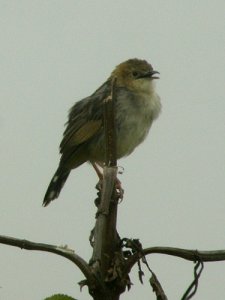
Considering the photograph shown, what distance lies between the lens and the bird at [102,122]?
6.62 m

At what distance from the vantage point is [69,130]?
23.4 ft

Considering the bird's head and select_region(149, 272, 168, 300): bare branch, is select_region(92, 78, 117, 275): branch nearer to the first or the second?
select_region(149, 272, 168, 300): bare branch

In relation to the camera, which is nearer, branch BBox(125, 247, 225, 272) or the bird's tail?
branch BBox(125, 247, 225, 272)

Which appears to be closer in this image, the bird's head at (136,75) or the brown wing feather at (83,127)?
the brown wing feather at (83,127)

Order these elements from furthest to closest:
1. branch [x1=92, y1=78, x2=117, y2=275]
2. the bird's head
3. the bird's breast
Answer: the bird's head, the bird's breast, branch [x1=92, y1=78, x2=117, y2=275]

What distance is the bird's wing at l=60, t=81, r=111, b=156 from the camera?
22.1ft

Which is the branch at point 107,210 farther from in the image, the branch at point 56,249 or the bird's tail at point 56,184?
the bird's tail at point 56,184

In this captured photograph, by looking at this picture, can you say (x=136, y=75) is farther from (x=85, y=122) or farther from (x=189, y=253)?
(x=189, y=253)

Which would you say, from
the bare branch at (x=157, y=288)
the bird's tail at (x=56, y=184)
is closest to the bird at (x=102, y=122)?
the bird's tail at (x=56, y=184)

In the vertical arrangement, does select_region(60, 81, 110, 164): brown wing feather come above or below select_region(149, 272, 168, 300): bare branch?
above

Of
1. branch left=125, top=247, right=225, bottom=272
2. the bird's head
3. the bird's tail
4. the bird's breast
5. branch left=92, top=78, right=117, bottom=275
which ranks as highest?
the bird's head

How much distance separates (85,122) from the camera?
6.90m

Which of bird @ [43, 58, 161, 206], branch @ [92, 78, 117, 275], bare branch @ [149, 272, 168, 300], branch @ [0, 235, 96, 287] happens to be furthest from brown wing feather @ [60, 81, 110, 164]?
branch @ [0, 235, 96, 287]

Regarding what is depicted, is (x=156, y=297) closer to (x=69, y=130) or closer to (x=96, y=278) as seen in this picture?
(x=96, y=278)
